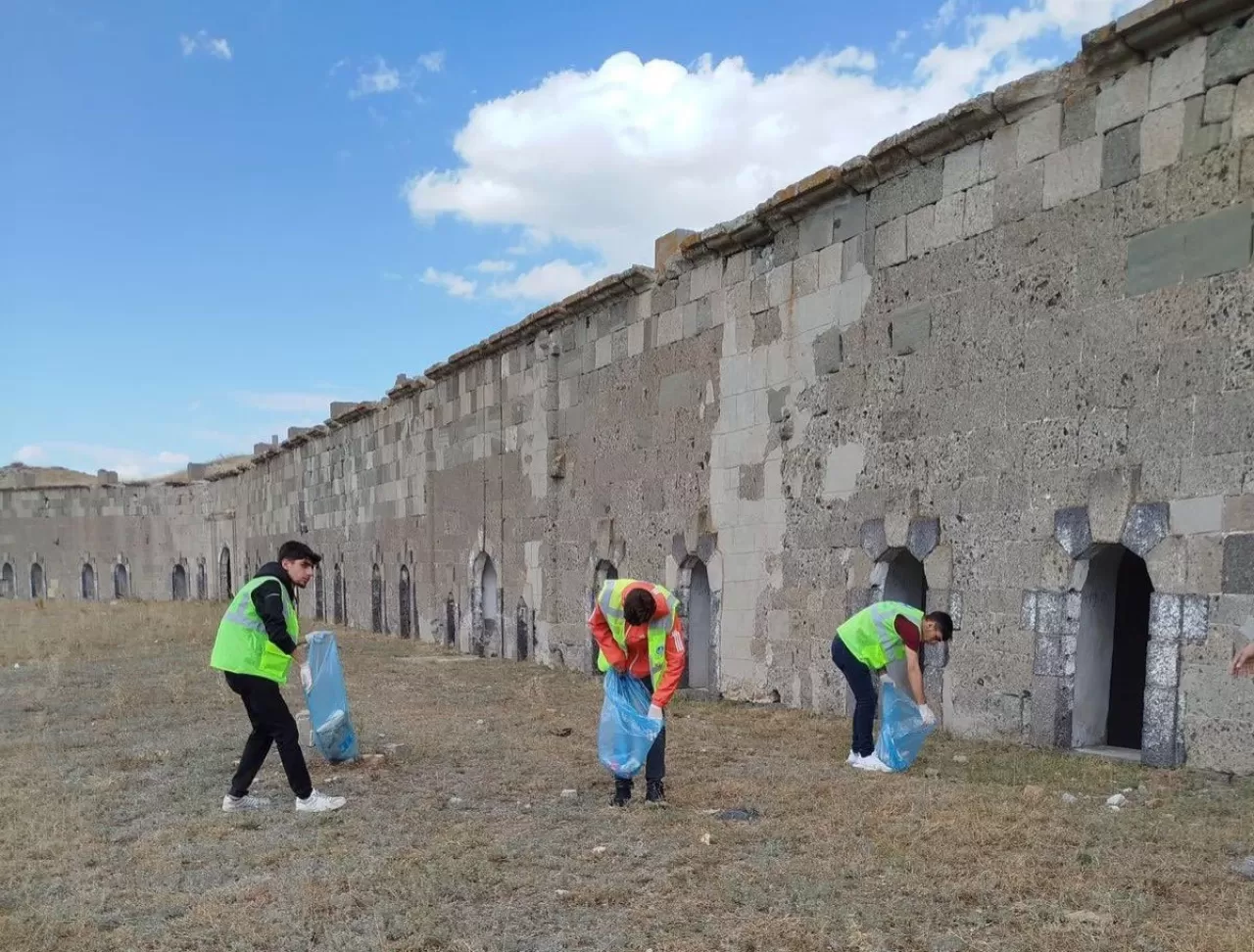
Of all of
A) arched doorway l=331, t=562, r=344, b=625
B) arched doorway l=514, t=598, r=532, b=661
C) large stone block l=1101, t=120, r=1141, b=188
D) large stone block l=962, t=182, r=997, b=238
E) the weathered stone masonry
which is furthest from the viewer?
arched doorway l=331, t=562, r=344, b=625

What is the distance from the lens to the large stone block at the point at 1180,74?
20.1 ft

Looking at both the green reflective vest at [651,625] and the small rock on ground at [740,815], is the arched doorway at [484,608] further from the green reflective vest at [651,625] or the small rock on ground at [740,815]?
the small rock on ground at [740,815]

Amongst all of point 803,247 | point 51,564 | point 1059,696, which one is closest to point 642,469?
point 803,247

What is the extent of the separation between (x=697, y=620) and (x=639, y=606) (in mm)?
5388

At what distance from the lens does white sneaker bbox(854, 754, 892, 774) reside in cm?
634

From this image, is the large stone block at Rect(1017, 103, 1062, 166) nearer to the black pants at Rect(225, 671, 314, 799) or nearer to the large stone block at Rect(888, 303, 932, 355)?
the large stone block at Rect(888, 303, 932, 355)

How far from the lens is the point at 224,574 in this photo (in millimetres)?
31344

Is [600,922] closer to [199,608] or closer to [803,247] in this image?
[803,247]

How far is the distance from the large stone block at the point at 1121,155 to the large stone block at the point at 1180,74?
0.63 ft

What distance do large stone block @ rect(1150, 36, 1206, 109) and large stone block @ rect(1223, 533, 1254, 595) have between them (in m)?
2.61

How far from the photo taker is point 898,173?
815 centimetres

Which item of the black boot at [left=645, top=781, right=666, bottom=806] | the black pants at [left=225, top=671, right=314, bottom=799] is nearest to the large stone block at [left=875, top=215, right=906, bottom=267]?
the black boot at [left=645, top=781, right=666, bottom=806]

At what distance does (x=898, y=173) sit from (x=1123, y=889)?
569 centimetres

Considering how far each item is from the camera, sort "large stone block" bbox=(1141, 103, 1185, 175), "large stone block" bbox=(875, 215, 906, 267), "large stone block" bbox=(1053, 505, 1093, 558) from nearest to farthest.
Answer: "large stone block" bbox=(1141, 103, 1185, 175) → "large stone block" bbox=(1053, 505, 1093, 558) → "large stone block" bbox=(875, 215, 906, 267)
